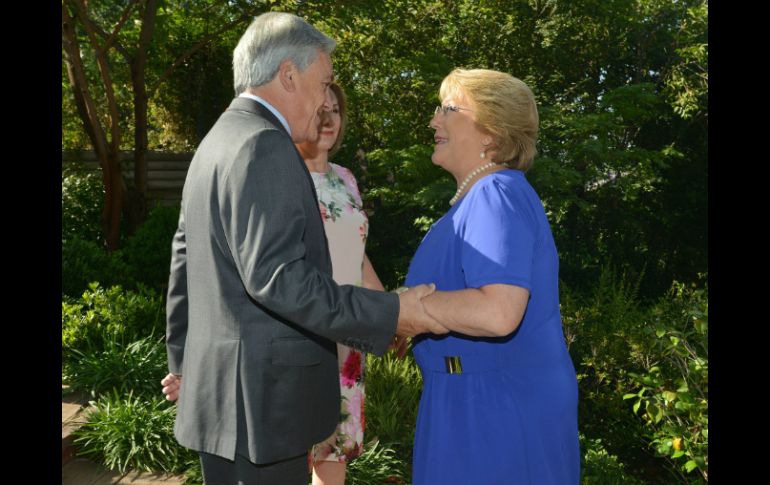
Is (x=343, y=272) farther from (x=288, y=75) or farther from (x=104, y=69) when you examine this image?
(x=104, y=69)

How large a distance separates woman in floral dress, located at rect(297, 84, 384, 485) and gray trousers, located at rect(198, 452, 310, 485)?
4.13ft

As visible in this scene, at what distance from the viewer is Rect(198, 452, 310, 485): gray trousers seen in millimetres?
2342

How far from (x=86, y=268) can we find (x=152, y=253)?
1.39 m

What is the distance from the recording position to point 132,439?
514cm

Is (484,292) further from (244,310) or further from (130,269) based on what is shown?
(130,269)

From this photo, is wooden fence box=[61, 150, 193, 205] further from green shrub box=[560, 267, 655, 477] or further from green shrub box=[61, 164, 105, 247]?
green shrub box=[560, 267, 655, 477]

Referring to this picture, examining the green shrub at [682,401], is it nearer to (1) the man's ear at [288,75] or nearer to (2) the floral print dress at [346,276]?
(2) the floral print dress at [346,276]

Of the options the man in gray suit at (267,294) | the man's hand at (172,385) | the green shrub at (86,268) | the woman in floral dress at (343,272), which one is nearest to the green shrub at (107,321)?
the green shrub at (86,268)

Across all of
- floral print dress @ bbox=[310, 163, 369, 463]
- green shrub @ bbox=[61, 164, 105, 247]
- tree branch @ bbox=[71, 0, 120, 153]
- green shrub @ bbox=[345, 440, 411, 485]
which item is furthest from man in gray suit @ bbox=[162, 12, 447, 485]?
green shrub @ bbox=[61, 164, 105, 247]

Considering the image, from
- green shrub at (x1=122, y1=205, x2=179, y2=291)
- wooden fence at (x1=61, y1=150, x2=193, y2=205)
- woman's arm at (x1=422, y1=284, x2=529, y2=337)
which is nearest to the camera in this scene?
woman's arm at (x1=422, y1=284, x2=529, y2=337)

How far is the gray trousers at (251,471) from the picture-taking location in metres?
2.34

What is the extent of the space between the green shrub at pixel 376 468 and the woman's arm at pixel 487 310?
9.14ft
